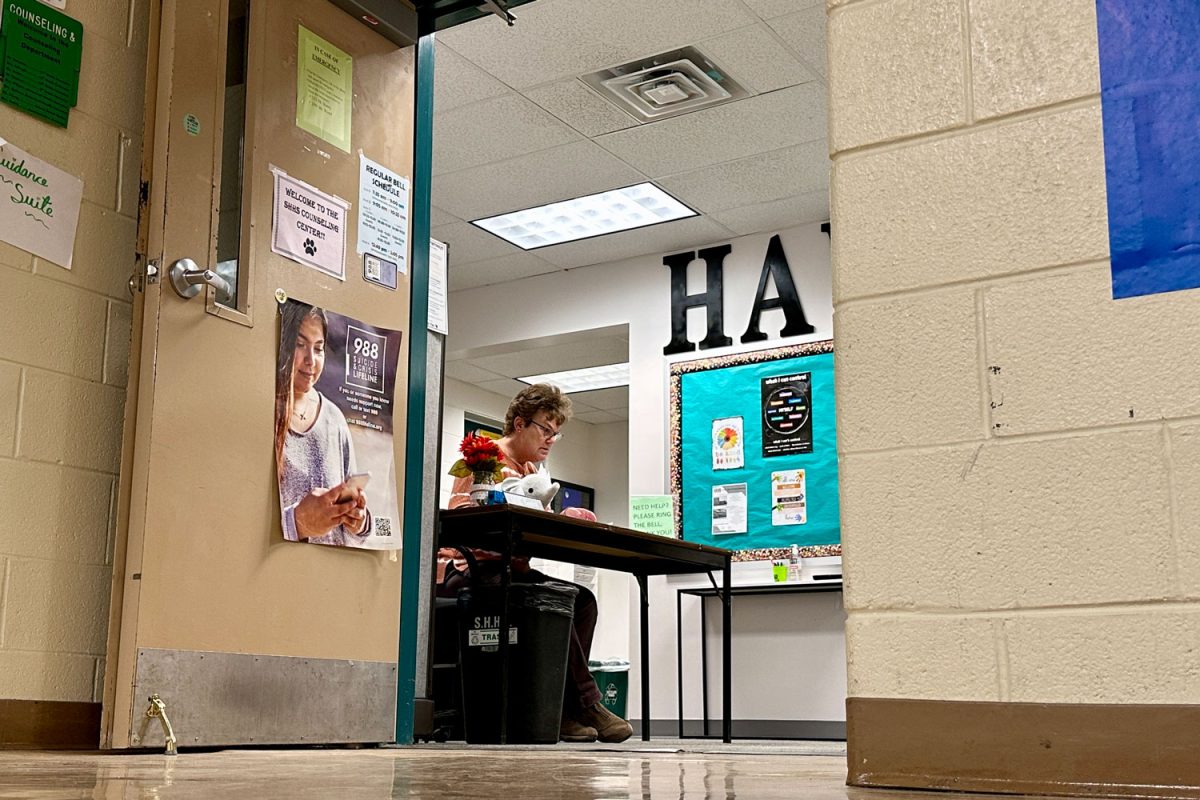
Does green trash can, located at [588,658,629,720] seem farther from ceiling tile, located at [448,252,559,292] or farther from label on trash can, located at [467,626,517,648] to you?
label on trash can, located at [467,626,517,648]

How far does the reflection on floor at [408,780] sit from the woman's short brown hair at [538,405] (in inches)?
98.2

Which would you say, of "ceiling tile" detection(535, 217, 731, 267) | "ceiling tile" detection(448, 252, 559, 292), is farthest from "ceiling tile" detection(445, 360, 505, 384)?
"ceiling tile" detection(535, 217, 731, 267)

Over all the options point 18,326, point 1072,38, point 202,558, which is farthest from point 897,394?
point 18,326

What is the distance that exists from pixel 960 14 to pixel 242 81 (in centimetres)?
179

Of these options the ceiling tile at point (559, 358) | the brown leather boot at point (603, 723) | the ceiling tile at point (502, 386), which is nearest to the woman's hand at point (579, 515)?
the brown leather boot at point (603, 723)

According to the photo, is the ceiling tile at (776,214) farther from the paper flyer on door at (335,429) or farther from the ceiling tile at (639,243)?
the paper flyer on door at (335,429)

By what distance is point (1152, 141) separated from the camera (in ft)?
4.88

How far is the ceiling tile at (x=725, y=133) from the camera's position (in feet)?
16.6

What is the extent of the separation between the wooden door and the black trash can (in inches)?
32.7

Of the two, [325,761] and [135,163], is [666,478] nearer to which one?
[135,163]

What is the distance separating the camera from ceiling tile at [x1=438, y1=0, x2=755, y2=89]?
14.4 ft

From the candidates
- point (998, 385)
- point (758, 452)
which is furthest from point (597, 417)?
point (998, 385)

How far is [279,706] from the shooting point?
2.73m


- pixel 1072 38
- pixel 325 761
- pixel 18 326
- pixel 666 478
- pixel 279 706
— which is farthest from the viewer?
pixel 666 478
